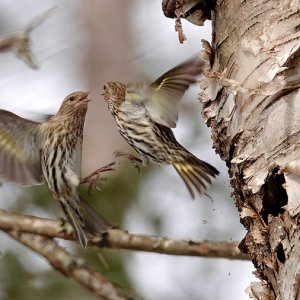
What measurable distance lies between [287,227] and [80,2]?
8.04 metres

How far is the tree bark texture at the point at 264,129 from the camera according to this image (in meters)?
2.90

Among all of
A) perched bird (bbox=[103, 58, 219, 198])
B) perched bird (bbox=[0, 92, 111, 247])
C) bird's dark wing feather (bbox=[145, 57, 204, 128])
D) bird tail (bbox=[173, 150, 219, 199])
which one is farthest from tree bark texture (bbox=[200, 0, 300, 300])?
perched bird (bbox=[0, 92, 111, 247])

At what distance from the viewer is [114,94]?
14.3ft

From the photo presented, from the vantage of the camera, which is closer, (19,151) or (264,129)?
(264,129)

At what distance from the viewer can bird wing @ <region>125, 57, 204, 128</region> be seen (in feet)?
12.5

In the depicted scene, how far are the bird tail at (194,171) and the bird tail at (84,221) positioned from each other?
0.39 meters

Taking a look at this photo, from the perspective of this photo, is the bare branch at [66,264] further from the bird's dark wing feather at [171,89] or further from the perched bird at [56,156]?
the bird's dark wing feather at [171,89]

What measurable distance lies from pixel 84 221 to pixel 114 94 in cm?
57

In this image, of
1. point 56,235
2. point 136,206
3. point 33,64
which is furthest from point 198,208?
point 33,64

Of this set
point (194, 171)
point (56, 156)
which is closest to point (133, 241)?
point (194, 171)

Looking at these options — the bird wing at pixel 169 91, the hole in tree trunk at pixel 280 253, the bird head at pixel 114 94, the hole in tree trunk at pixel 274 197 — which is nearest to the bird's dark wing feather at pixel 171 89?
the bird wing at pixel 169 91

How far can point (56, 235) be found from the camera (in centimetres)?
444

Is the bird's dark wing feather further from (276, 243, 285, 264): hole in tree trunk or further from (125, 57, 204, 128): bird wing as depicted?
(276, 243, 285, 264): hole in tree trunk

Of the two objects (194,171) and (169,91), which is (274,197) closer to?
(169,91)
